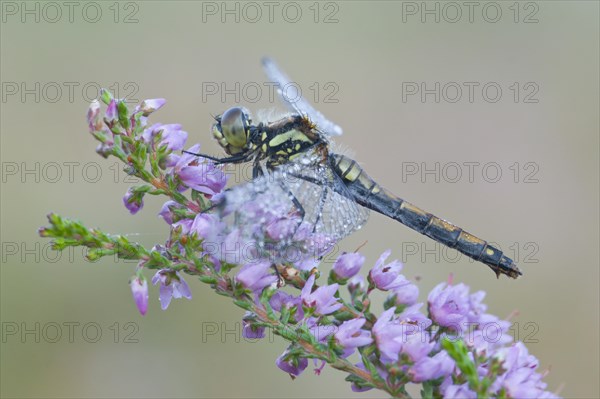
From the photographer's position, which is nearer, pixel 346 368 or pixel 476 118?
pixel 346 368

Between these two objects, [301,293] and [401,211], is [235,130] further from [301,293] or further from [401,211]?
[301,293]

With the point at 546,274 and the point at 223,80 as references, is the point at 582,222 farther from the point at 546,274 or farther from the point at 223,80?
the point at 223,80

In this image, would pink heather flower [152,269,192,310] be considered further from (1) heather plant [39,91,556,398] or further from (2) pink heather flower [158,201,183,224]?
(2) pink heather flower [158,201,183,224]

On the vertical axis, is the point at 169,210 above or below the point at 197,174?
below

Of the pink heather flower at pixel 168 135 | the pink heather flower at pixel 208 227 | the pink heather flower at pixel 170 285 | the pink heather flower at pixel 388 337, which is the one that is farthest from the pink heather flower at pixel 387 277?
the pink heather flower at pixel 168 135

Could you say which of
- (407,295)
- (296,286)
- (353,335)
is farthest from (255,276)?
(407,295)

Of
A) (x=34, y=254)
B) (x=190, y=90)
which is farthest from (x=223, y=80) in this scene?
(x=34, y=254)

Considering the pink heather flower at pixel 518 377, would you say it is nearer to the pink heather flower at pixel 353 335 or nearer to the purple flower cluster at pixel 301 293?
the purple flower cluster at pixel 301 293
